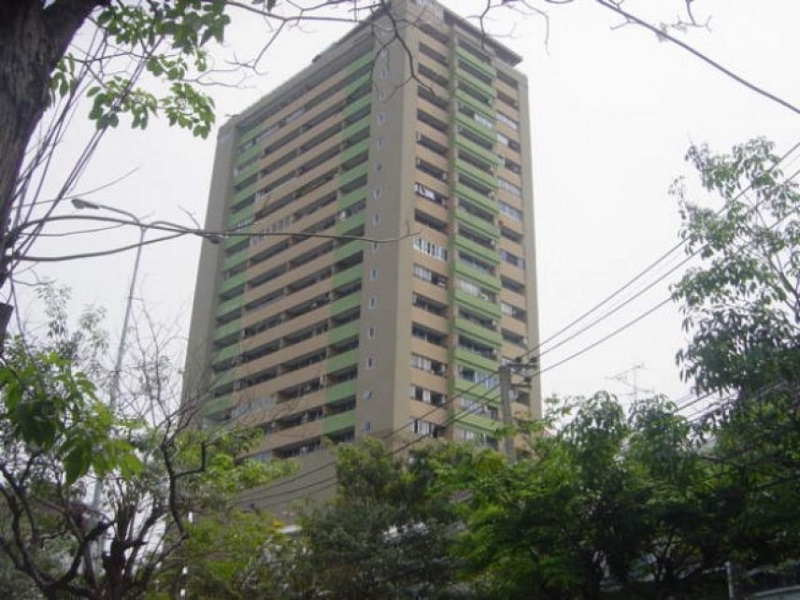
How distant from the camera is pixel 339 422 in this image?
149 ft

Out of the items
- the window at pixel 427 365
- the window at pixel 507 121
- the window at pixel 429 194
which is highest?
the window at pixel 507 121

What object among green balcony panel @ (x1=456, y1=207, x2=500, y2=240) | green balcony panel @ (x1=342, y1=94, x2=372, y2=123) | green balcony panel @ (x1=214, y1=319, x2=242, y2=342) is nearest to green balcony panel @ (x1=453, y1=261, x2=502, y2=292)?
green balcony panel @ (x1=456, y1=207, x2=500, y2=240)

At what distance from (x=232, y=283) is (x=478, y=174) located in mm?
17039

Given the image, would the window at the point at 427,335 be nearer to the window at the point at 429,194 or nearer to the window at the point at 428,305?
the window at the point at 428,305

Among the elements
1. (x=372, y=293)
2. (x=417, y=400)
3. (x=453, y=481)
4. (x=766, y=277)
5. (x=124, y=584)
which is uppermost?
(x=372, y=293)

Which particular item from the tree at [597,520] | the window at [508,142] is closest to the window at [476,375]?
the window at [508,142]

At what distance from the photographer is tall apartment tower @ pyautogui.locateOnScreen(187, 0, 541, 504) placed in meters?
45.9

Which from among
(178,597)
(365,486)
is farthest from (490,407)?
(178,597)

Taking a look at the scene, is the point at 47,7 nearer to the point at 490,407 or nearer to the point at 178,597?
the point at 178,597

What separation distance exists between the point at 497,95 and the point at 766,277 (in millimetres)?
48998

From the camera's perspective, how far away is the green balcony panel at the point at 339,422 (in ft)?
147

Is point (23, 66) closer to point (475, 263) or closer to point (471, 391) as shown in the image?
point (471, 391)

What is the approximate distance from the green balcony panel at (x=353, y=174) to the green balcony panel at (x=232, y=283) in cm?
913

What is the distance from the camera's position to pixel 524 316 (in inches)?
2116
